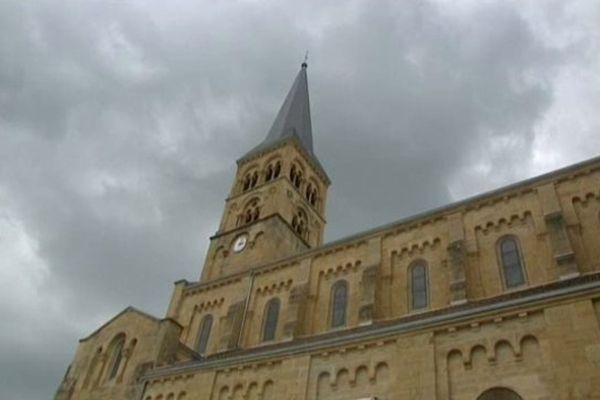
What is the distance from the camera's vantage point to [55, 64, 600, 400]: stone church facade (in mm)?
14391

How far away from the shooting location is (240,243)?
37656 millimetres

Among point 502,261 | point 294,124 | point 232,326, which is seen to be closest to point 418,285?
point 502,261

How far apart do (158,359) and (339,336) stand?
11050 millimetres

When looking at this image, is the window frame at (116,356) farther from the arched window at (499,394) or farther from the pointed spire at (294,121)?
the pointed spire at (294,121)

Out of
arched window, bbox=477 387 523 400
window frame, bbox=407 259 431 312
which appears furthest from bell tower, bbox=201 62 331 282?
arched window, bbox=477 387 523 400

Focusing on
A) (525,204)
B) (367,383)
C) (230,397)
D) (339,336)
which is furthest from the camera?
(525,204)

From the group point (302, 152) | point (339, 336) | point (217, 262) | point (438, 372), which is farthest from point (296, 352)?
point (302, 152)

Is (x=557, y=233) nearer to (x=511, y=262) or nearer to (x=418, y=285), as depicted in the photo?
(x=511, y=262)

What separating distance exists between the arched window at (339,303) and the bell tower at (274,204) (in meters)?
9.27

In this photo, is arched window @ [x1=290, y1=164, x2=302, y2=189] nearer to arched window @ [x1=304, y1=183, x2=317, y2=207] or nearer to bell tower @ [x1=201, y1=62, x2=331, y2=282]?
bell tower @ [x1=201, y1=62, x2=331, y2=282]

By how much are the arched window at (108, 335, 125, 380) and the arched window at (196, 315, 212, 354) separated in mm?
4537

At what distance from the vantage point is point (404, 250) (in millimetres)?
24375

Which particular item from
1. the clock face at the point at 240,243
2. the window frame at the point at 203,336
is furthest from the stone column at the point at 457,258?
the clock face at the point at 240,243

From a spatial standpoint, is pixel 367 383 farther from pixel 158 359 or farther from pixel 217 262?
pixel 217 262
